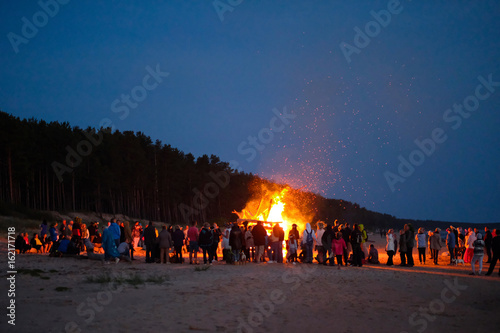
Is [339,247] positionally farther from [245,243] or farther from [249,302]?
[249,302]

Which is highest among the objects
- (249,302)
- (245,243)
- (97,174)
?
(97,174)

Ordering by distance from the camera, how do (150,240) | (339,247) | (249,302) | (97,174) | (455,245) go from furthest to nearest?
(97,174)
(455,245)
(150,240)
(339,247)
(249,302)

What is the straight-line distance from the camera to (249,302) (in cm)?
1088

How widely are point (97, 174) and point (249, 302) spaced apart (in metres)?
47.6

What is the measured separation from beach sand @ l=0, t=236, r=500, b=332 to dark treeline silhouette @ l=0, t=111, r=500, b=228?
2087cm

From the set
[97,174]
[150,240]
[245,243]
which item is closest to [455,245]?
[245,243]

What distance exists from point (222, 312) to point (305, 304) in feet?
7.84

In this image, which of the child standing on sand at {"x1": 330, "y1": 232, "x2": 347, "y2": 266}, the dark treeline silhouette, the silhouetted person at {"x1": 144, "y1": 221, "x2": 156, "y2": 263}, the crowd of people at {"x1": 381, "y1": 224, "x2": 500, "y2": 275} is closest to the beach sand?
the crowd of people at {"x1": 381, "y1": 224, "x2": 500, "y2": 275}

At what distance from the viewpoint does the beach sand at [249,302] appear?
877cm

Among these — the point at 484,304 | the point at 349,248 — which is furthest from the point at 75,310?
the point at 349,248

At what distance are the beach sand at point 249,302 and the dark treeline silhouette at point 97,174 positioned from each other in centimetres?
2087

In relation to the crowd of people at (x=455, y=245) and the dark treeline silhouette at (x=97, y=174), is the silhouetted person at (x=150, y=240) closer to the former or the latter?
the crowd of people at (x=455, y=245)

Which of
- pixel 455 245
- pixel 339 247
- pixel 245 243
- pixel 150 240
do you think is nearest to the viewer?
pixel 339 247

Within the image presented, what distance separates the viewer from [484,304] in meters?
11.9
